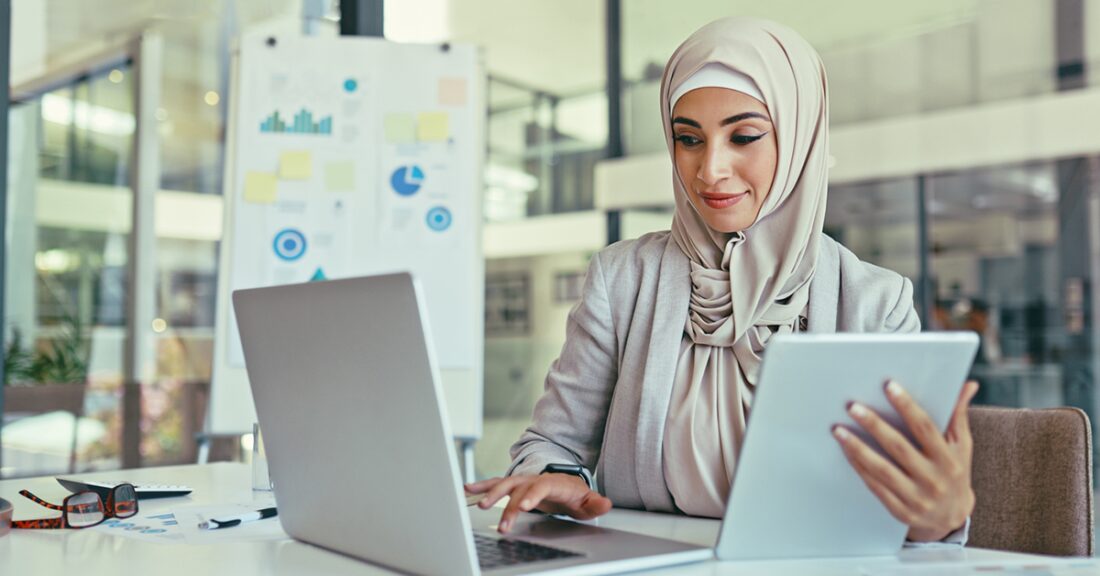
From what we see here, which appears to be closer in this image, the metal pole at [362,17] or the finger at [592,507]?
the finger at [592,507]

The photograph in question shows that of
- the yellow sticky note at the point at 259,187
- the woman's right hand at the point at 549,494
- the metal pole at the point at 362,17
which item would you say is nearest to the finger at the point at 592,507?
the woman's right hand at the point at 549,494

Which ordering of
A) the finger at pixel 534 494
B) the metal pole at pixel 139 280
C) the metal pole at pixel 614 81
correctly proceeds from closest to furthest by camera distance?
the finger at pixel 534 494, the metal pole at pixel 139 280, the metal pole at pixel 614 81

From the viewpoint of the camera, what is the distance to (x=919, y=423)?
84cm

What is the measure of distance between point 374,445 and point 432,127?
219 cm

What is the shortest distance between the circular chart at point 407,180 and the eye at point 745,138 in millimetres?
1690

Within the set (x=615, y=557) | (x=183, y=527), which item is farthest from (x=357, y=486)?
(x=183, y=527)

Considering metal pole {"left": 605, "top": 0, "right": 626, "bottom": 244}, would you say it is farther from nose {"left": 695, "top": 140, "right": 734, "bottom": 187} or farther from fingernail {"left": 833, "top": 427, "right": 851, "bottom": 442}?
fingernail {"left": 833, "top": 427, "right": 851, "bottom": 442}

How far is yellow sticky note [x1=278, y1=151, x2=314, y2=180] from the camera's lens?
2.91 metres

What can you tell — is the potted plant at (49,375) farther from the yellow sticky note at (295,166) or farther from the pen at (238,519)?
the pen at (238,519)

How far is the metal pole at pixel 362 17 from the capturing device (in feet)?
11.1

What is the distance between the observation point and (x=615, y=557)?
931mm

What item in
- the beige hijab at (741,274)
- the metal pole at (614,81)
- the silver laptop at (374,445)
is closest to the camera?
the silver laptop at (374,445)

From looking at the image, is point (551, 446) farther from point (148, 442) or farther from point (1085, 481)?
point (148, 442)

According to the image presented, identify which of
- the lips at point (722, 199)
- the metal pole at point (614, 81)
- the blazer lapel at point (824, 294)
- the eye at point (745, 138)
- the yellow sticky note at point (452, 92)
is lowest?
the blazer lapel at point (824, 294)
